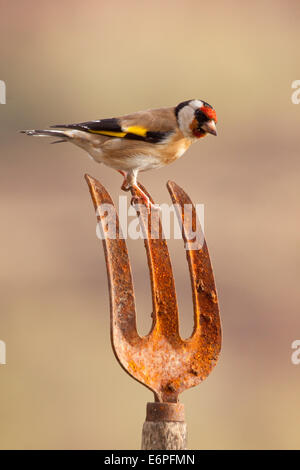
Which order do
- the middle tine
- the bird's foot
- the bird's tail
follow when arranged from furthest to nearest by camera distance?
the bird's tail → the bird's foot → the middle tine

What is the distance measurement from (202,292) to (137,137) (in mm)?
854

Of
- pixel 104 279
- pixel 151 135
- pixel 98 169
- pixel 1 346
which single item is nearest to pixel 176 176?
pixel 98 169

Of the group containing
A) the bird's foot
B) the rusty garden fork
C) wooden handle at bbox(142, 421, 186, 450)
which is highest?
the bird's foot

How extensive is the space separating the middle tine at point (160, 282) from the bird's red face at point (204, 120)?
58 centimetres

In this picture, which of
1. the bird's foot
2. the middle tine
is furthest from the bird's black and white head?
the middle tine

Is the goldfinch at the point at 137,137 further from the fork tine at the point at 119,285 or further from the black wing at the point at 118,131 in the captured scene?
the fork tine at the point at 119,285

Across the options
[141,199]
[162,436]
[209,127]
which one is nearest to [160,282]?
[141,199]

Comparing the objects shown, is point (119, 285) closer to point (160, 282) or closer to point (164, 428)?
point (160, 282)

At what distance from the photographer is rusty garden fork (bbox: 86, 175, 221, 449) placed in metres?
2.74

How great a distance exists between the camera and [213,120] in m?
3.43

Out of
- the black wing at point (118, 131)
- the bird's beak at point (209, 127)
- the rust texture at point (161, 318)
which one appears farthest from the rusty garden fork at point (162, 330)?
the black wing at point (118, 131)

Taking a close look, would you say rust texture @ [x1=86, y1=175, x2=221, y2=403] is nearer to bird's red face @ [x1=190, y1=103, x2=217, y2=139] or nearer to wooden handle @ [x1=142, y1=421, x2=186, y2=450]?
wooden handle @ [x1=142, y1=421, x2=186, y2=450]

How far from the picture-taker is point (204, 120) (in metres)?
3.43

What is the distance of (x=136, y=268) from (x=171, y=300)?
17.3 ft
